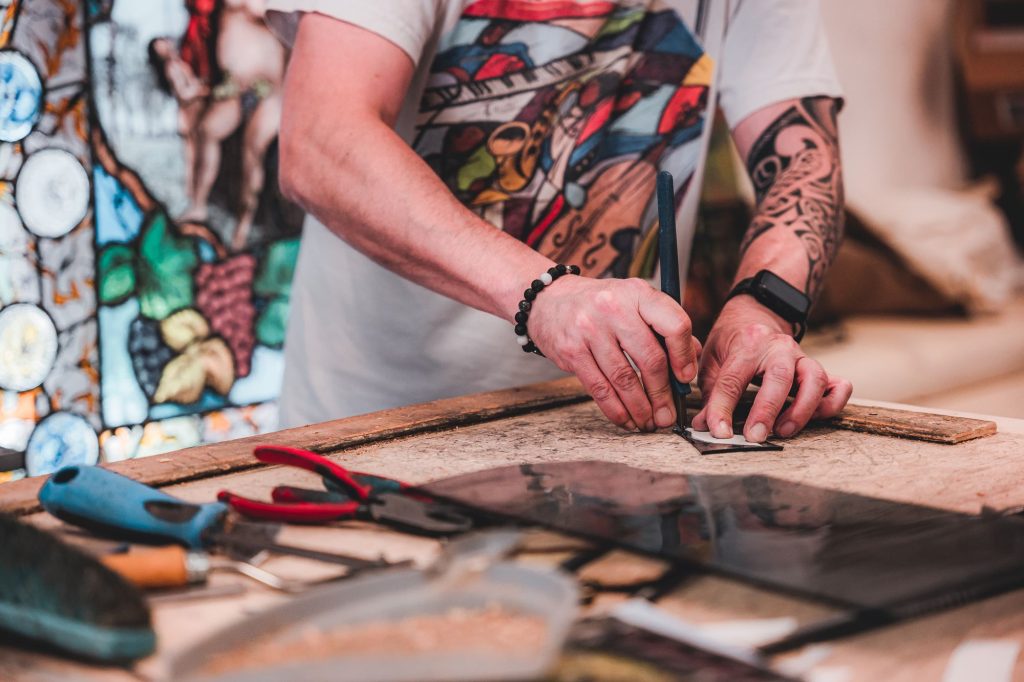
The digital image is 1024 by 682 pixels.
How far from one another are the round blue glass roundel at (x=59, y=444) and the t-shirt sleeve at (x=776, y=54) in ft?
5.03

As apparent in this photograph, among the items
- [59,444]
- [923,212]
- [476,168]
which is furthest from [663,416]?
[923,212]

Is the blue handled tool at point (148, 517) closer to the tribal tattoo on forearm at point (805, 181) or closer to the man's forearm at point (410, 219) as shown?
the man's forearm at point (410, 219)

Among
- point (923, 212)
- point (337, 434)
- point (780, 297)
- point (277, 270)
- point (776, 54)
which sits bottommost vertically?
point (277, 270)

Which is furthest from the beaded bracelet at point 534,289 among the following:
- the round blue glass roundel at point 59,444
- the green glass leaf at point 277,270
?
the green glass leaf at point 277,270

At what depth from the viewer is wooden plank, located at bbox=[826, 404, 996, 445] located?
3.27ft

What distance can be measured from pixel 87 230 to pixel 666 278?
166cm

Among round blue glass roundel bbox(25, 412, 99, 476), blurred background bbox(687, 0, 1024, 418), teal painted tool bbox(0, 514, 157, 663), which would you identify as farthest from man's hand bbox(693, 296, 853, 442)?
blurred background bbox(687, 0, 1024, 418)

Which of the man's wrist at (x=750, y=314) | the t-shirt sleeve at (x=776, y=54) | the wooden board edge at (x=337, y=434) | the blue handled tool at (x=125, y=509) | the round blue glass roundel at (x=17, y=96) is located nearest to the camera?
the blue handled tool at (x=125, y=509)

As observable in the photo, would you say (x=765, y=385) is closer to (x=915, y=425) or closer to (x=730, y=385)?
(x=730, y=385)

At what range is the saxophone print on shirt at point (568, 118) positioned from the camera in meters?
1.38

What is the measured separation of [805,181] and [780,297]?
0.27 m

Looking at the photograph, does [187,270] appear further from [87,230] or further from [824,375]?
[824,375]

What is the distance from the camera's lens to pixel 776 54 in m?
1.56

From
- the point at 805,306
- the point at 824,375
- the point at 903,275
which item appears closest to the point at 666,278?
the point at 824,375
